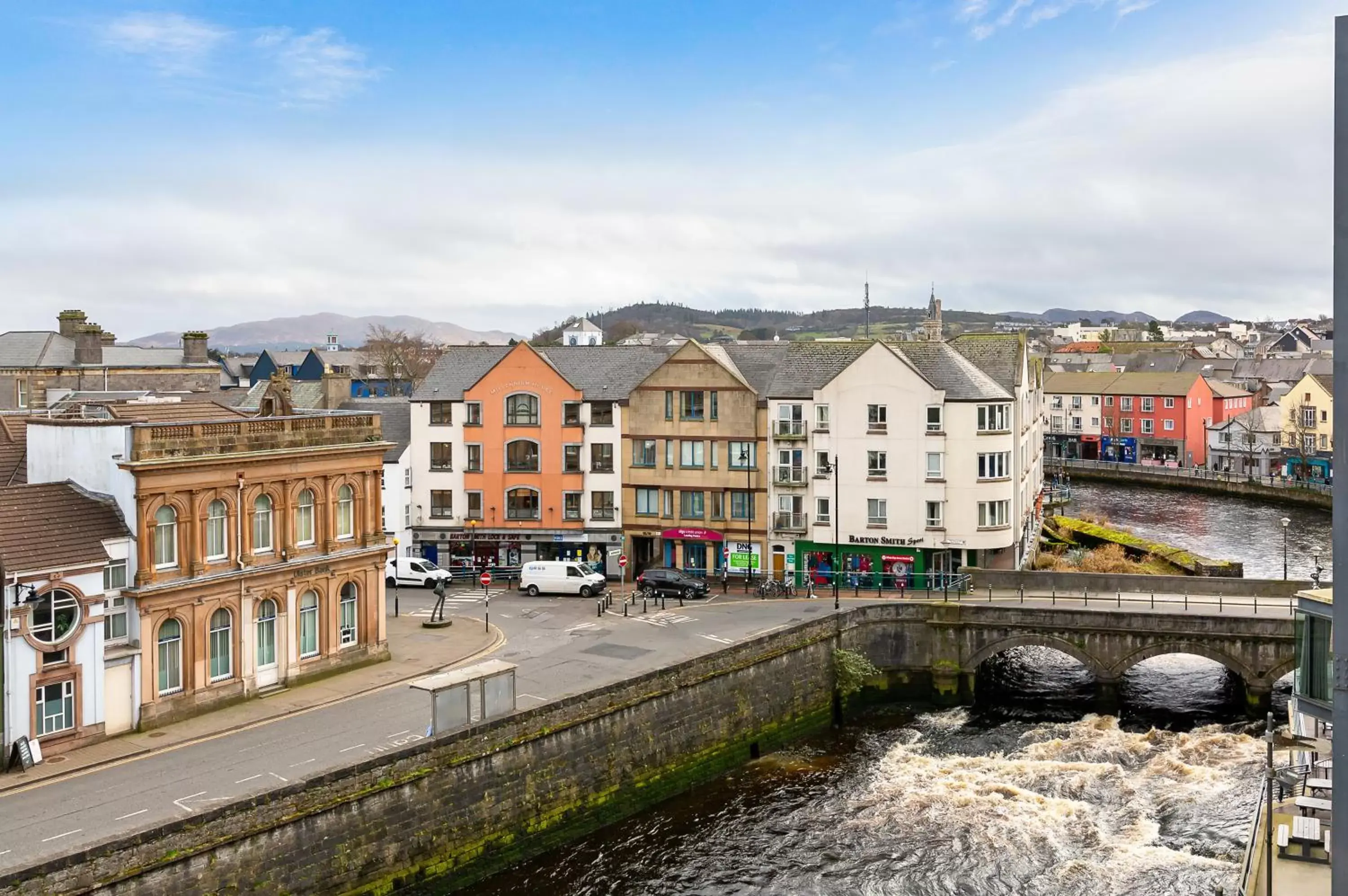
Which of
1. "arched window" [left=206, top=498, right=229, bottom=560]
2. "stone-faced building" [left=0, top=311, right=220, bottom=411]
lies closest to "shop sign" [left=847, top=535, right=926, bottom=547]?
"arched window" [left=206, top=498, right=229, bottom=560]

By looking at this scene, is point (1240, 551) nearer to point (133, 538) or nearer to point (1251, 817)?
point (1251, 817)

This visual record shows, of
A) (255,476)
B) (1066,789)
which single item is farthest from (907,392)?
(255,476)

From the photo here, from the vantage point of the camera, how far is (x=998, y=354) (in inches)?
2502

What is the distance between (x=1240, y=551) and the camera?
80562 millimetres

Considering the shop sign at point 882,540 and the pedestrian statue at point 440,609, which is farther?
the shop sign at point 882,540

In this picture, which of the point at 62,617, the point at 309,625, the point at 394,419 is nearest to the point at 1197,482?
the point at 394,419

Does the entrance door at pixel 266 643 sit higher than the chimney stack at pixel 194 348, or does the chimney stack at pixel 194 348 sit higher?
the chimney stack at pixel 194 348

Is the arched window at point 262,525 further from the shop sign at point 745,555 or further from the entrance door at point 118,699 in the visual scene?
the shop sign at point 745,555

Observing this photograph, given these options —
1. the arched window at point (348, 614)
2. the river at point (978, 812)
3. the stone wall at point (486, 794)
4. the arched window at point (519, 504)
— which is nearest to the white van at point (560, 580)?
the arched window at point (519, 504)

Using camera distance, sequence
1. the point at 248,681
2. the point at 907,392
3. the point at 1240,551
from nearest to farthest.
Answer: the point at 248,681
the point at 907,392
the point at 1240,551

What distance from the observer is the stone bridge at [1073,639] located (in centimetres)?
4641

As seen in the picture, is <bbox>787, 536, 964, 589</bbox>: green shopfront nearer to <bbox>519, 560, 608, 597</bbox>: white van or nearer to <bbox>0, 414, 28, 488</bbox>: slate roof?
<bbox>519, 560, 608, 597</bbox>: white van

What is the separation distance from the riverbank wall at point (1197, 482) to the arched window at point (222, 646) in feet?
305

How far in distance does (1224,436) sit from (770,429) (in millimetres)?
87107
